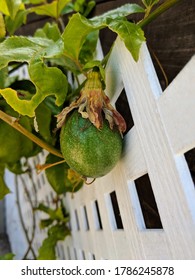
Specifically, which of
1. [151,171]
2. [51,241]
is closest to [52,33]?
[151,171]

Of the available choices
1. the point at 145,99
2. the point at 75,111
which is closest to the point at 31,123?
the point at 75,111

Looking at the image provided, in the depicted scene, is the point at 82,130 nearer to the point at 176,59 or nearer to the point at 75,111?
the point at 75,111

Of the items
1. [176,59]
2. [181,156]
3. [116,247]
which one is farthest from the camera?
[116,247]

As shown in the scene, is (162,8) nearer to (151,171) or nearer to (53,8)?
(151,171)

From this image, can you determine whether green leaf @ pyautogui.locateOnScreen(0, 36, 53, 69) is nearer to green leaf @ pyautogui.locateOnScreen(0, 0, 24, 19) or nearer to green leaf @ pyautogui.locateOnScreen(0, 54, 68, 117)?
green leaf @ pyautogui.locateOnScreen(0, 54, 68, 117)

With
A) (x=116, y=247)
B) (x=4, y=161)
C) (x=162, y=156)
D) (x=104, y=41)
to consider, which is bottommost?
(x=116, y=247)

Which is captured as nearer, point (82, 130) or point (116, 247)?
point (82, 130)
